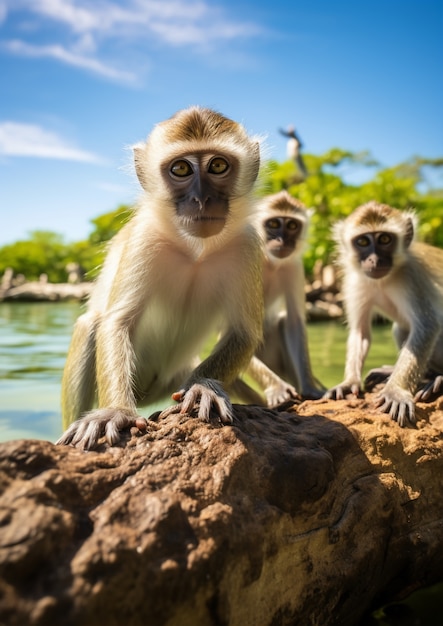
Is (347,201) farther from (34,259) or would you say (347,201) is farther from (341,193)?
(34,259)

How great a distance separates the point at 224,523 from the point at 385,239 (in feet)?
15.6

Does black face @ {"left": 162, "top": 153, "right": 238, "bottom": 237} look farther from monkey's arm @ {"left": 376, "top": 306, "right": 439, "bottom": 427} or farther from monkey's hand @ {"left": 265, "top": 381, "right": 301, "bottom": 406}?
monkey's hand @ {"left": 265, "top": 381, "right": 301, "bottom": 406}

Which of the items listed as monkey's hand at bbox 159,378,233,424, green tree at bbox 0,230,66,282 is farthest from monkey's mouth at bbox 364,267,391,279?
green tree at bbox 0,230,66,282

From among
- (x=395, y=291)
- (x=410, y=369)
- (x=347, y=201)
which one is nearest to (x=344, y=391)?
(x=410, y=369)

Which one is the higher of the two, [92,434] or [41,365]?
[92,434]

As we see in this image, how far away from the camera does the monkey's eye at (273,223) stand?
786 cm

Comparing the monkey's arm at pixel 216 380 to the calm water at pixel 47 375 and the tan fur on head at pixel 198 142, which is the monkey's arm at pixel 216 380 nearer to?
the tan fur on head at pixel 198 142

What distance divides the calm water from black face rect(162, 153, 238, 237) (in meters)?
2.86

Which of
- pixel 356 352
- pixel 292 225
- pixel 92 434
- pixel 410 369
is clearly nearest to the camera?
pixel 92 434

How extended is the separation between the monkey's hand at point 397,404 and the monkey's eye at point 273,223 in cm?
318

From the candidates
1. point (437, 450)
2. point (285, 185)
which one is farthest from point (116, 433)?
point (285, 185)

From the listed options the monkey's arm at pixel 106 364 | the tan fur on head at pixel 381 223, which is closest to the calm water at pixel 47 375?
→ the monkey's arm at pixel 106 364

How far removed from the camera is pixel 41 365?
13078mm

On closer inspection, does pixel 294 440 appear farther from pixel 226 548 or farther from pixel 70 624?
pixel 70 624
